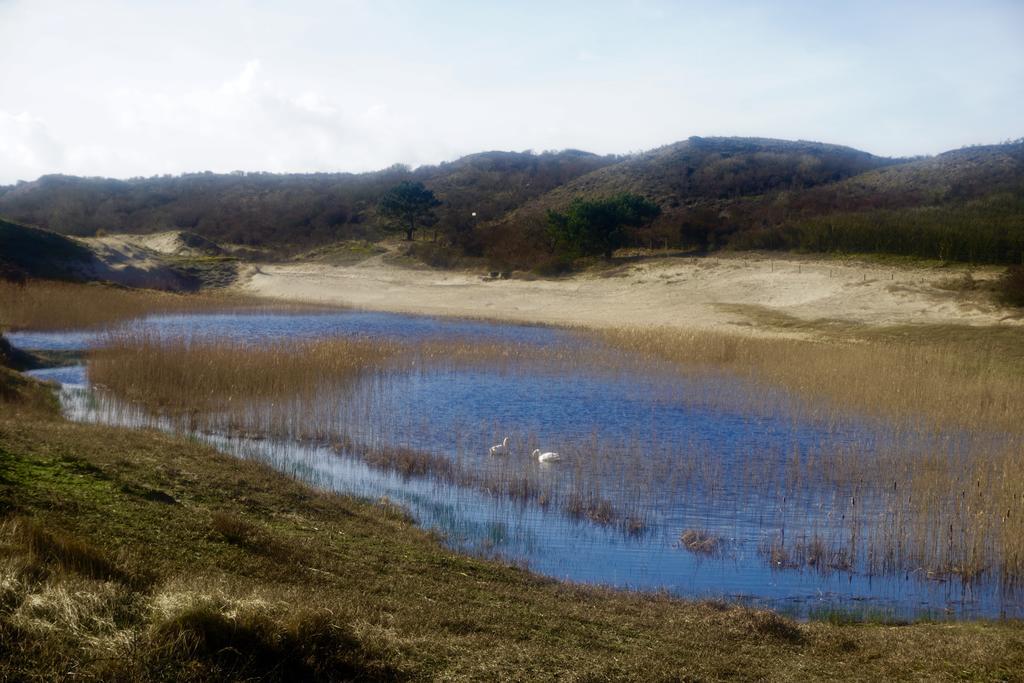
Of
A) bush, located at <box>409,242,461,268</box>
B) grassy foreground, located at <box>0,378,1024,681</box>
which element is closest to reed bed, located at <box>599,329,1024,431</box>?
grassy foreground, located at <box>0,378,1024,681</box>

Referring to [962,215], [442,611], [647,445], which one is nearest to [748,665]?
[442,611]

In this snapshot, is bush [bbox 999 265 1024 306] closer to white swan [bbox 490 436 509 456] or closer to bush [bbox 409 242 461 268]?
white swan [bbox 490 436 509 456]

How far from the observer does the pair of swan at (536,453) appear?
14.0 m

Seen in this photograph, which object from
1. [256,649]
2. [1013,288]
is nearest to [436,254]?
[1013,288]

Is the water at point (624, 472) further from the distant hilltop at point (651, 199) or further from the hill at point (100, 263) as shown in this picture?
the hill at point (100, 263)

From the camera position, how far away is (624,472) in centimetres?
1372

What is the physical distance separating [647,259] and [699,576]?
3663 centimetres

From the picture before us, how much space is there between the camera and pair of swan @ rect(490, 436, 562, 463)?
14.0 meters

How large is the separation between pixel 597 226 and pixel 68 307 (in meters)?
26.6

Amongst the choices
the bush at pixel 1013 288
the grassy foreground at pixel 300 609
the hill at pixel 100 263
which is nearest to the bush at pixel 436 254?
the hill at pixel 100 263

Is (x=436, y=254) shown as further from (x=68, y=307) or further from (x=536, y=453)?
(x=536, y=453)

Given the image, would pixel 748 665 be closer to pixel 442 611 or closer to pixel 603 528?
pixel 442 611

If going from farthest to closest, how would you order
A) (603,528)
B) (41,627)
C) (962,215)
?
(962,215)
(603,528)
(41,627)

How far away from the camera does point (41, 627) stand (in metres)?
4.41
